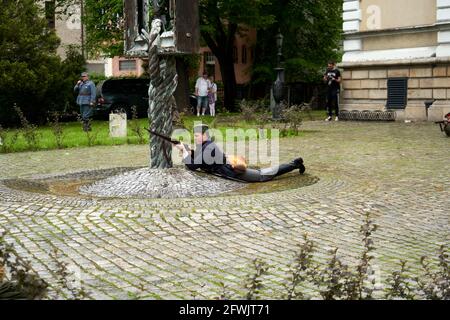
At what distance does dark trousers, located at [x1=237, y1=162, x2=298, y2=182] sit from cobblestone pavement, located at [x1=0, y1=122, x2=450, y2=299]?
578 mm

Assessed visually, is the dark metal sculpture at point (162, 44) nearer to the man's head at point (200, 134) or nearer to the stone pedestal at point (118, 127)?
the man's head at point (200, 134)

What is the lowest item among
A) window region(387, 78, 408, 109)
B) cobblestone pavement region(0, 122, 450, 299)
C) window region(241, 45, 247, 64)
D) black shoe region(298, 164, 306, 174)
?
cobblestone pavement region(0, 122, 450, 299)

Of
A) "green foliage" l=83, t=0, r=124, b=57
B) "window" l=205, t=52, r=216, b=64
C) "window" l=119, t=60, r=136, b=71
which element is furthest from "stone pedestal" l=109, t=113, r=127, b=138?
"window" l=119, t=60, r=136, b=71

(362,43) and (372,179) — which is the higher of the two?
(362,43)

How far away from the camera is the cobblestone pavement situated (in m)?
5.65

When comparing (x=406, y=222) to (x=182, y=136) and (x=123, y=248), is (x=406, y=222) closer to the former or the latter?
(x=123, y=248)

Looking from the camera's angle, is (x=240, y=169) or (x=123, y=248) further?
(x=240, y=169)

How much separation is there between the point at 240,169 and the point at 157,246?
4117 mm

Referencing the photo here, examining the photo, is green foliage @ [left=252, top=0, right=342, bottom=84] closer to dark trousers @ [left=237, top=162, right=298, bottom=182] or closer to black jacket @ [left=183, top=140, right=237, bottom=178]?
dark trousers @ [left=237, top=162, right=298, bottom=182]

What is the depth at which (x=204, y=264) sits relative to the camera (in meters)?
5.98

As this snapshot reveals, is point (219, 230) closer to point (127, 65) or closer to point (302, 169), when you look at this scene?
point (302, 169)

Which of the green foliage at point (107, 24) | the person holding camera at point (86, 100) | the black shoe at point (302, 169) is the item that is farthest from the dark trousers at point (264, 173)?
the green foliage at point (107, 24)
